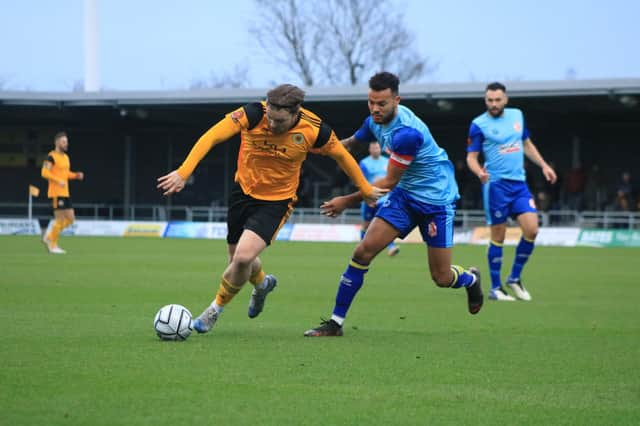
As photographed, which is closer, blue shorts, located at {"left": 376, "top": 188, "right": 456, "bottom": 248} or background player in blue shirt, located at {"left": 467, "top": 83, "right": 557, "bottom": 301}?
blue shorts, located at {"left": 376, "top": 188, "right": 456, "bottom": 248}

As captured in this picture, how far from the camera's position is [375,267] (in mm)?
17969

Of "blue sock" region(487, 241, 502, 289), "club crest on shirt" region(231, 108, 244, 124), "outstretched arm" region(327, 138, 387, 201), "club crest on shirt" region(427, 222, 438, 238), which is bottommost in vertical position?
"blue sock" region(487, 241, 502, 289)

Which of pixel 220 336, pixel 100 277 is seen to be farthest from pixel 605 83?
pixel 220 336

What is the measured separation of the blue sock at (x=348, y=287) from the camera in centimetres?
846

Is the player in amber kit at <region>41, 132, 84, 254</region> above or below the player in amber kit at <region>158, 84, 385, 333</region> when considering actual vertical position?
below

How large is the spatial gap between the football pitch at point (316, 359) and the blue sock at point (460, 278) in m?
0.43

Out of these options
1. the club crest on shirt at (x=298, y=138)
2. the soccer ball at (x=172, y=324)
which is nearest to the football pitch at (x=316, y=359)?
the soccer ball at (x=172, y=324)

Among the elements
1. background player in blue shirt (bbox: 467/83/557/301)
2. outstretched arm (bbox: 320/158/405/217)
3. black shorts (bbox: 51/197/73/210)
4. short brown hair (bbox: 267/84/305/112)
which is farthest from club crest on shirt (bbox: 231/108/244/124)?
black shorts (bbox: 51/197/73/210)

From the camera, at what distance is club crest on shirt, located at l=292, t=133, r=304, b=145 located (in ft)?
26.0

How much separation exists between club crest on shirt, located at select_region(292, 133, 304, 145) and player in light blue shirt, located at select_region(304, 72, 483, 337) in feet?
1.96

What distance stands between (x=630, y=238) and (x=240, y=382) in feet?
82.7

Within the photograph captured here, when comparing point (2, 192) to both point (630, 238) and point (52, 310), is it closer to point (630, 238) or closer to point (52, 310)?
point (630, 238)

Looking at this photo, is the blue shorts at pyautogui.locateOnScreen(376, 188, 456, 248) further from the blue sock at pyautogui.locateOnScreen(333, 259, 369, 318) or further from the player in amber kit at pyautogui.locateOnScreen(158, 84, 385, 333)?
the player in amber kit at pyautogui.locateOnScreen(158, 84, 385, 333)

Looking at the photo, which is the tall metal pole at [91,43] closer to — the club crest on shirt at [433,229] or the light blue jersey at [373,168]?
the light blue jersey at [373,168]
